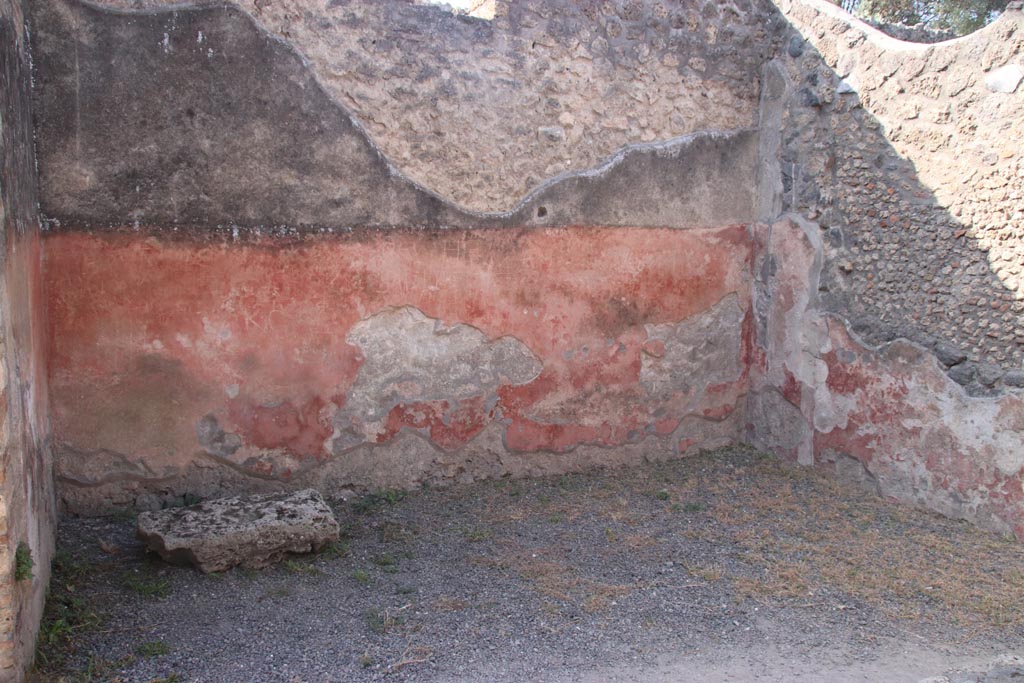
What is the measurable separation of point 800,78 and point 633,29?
86cm

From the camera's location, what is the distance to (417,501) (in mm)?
3543

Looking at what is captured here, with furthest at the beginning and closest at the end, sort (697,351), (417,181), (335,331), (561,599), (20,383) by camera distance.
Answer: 1. (697,351)
2. (417,181)
3. (335,331)
4. (561,599)
5. (20,383)

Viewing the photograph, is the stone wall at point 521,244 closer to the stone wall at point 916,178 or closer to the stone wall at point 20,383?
the stone wall at point 916,178

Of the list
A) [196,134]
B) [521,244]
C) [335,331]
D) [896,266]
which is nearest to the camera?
[196,134]

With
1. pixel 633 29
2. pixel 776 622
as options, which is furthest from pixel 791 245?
pixel 776 622

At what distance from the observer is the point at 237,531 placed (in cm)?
277

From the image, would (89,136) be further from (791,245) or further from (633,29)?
(791,245)

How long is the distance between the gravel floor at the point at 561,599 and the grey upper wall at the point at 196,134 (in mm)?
1190

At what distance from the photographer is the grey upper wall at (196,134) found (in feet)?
9.64

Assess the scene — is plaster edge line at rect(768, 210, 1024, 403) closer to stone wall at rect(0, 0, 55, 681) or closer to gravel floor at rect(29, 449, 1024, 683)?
gravel floor at rect(29, 449, 1024, 683)

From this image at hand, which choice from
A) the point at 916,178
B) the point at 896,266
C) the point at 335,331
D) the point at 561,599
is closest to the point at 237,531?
the point at 335,331

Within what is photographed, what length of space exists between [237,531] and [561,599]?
42.7 inches

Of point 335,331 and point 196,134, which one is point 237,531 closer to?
point 335,331

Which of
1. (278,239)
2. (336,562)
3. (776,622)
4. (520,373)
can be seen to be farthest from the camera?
(520,373)
